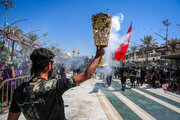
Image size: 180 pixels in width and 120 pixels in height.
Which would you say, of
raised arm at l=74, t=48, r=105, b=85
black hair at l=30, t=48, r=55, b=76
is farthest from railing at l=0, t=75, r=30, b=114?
raised arm at l=74, t=48, r=105, b=85

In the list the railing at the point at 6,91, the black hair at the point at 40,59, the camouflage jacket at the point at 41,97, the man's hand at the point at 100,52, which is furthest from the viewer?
the railing at the point at 6,91

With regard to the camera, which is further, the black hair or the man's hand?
the man's hand

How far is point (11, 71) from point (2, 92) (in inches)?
37.2

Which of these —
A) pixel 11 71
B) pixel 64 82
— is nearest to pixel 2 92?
pixel 11 71

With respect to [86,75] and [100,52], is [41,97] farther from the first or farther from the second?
[100,52]

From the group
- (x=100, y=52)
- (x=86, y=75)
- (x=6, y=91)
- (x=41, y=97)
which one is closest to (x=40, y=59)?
(x=41, y=97)

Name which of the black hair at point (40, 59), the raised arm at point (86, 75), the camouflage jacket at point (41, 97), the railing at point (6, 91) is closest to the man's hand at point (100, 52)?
the raised arm at point (86, 75)

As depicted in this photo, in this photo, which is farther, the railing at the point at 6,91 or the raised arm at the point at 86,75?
the railing at the point at 6,91

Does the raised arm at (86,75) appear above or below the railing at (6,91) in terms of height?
above

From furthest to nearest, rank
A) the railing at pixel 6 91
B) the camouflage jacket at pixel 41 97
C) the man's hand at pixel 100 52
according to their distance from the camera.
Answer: the railing at pixel 6 91 < the man's hand at pixel 100 52 < the camouflage jacket at pixel 41 97

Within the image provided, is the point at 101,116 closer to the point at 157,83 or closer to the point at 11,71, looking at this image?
the point at 11,71

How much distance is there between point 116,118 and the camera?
4199 mm

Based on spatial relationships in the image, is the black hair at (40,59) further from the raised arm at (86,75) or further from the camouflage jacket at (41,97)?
the raised arm at (86,75)

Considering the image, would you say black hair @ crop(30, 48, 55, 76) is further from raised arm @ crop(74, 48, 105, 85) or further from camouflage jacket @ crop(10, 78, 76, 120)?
raised arm @ crop(74, 48, 105, 85)
